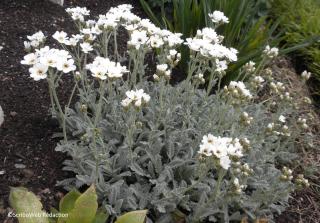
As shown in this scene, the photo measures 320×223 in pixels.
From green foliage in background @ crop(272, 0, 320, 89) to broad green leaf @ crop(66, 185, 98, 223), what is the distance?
3.36m

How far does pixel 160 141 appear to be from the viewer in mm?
2400

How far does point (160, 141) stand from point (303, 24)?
324 centimetres

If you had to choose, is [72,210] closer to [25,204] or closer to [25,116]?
[25,204]

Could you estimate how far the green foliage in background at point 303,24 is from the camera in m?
4.64

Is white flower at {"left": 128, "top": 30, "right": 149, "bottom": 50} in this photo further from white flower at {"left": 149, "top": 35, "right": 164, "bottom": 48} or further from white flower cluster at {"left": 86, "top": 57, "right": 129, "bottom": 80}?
white flower cluster at {"left": 86, "top": 57, "right": 129, "bottom": 80}

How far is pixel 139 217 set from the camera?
187 centimetres

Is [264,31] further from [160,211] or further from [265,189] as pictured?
[160,211]

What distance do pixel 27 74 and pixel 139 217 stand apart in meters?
1.49

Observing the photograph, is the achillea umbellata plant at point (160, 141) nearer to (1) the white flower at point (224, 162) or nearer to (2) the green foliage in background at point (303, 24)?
(1) the white flower at point (224, 162)

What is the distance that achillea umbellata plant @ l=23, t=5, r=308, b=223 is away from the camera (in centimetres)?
207

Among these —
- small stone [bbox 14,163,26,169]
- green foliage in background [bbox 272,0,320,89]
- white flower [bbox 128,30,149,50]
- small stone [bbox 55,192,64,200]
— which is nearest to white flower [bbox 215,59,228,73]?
white flower [bbox 128,30,149,50]

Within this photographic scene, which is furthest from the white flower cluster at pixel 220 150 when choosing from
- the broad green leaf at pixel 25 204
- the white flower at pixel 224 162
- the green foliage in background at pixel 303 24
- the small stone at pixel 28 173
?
the green foliage in background at pixel 303 24

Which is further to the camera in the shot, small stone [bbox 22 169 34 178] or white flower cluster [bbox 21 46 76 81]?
small stone [bbox 22 169 34 178]

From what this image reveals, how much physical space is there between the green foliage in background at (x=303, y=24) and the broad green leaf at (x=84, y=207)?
11.0 feet
